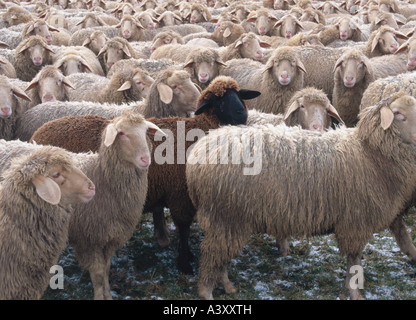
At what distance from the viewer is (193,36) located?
35.9ft

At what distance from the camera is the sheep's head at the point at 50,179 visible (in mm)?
3406

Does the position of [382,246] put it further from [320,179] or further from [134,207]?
[134,207]

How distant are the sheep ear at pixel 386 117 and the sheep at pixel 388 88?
5.15ft

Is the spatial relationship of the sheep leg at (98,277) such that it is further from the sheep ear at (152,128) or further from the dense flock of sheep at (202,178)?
the sheep ear at (152,128)

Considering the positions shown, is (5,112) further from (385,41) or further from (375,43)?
(385,41)

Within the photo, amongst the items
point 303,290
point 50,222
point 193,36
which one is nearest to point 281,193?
point 303,290

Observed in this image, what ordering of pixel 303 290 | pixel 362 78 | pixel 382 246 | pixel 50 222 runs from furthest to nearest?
pixel 362 78 → pixel 382 246 → pixel 303 290 → pixel 50 222

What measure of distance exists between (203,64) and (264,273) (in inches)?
125

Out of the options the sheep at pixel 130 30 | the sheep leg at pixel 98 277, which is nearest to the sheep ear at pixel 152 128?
the sheep leg at pixel 98 277

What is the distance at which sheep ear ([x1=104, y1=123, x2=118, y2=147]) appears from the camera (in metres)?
3.87

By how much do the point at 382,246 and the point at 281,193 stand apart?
165 cm

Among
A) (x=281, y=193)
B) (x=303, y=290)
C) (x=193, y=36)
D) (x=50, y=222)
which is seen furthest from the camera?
(x=193, y=36)

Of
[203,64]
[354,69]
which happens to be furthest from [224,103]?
[354,69]

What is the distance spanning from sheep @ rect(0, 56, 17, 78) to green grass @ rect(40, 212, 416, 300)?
394 centimetres
